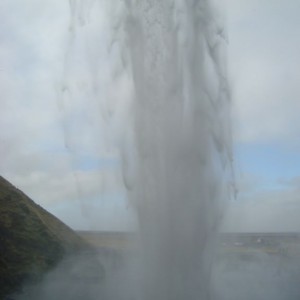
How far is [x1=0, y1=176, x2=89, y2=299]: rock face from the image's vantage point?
30422mm

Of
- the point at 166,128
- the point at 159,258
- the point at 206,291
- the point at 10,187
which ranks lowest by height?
the point at 206,291

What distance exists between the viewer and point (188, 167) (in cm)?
2180

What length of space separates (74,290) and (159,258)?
635 centimetres

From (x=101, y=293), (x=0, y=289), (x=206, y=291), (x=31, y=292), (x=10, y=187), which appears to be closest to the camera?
(x=206, y=291)

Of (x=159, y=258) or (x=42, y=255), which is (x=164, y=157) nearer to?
(x=159, y=258)

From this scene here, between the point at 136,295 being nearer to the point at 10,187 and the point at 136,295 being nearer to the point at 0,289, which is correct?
the point at 0,289

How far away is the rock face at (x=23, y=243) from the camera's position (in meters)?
30.4

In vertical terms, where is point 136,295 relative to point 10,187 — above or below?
below

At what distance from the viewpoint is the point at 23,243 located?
110 ft

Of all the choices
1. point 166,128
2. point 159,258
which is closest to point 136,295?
point 159,258

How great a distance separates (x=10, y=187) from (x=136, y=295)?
2084 centimetres

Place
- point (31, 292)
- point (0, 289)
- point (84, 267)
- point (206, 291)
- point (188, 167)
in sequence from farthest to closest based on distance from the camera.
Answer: point (84, 267), point (0, 289), point (31, 292), point (188, 167), point (206, 291)

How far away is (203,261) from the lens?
20.7 m

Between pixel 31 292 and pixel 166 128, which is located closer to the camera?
pixel 166 128
